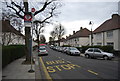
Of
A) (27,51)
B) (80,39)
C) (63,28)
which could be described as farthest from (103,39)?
(63,28)

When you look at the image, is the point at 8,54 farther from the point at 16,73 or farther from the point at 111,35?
the point at 111,35

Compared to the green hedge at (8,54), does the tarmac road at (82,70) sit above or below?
below

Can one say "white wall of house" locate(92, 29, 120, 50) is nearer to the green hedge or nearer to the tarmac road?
the tarmac road

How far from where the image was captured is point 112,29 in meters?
28.0

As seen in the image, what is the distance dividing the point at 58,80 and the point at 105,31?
90.4 feet

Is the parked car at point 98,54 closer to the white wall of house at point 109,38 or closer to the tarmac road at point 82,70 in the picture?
the tarmac road at point 82,70

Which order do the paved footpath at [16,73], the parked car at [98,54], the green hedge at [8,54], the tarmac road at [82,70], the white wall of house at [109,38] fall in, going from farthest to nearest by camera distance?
the white wall of house at [109,38] < the parked car at [98,54] < the green hedge at [8,54] < the tarmac road at [82,70] < the paved footpath at [16,73]

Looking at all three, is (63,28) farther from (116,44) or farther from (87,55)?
(87,55)

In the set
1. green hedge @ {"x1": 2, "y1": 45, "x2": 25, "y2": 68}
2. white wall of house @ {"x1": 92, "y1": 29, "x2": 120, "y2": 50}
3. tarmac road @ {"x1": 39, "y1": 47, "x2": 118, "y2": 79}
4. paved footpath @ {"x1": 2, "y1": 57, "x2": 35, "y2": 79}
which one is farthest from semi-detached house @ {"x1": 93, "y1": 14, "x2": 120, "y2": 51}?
paved footpath @ {"x1": 2, "y1": 57, "x2": 35, "y2": 79}

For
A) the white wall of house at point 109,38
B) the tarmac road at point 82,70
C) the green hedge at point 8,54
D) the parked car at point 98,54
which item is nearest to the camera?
the tarmac road at point 82,70

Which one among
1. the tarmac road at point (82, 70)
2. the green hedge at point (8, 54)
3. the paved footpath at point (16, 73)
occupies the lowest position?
the tarmac road at point (82, 70)

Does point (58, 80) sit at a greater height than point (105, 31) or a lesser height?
lesser

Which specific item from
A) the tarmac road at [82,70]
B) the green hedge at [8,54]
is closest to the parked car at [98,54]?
the tarmac road at [82,70]

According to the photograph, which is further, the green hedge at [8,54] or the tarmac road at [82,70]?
the green hedge at [8,54]
